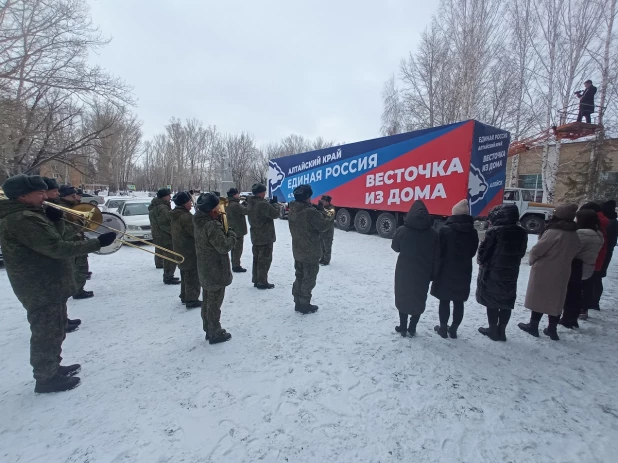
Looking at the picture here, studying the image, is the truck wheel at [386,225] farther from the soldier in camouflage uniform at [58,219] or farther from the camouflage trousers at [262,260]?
the soldier in camouflage uniform at [58,219]

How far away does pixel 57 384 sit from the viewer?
2527 millimetres

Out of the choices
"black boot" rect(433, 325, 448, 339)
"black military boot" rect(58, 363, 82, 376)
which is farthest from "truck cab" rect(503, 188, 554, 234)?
"black military boot" rect(58, 363, 82, 376)

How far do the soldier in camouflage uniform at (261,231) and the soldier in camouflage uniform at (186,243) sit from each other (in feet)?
3.83

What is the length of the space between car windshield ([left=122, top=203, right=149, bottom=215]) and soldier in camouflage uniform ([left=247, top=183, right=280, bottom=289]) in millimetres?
6963

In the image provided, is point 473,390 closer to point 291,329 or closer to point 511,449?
point 511,449

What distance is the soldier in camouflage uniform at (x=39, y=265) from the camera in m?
2.20

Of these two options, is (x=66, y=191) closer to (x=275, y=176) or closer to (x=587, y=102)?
(x=275, y=176)

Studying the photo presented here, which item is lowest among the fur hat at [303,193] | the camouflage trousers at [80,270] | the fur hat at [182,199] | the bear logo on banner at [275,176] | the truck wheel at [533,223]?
the camouflage trousers at [80,270]

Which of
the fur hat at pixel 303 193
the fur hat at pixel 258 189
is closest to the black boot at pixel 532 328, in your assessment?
the fur hat at pixel 303 193

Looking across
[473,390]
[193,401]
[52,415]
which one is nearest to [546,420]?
[473,390]

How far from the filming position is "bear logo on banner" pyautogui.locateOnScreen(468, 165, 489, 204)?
7.74 meters

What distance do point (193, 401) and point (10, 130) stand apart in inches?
518

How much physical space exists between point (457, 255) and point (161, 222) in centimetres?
472

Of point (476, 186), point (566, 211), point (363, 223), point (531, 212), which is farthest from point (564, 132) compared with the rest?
point (566, 211)
